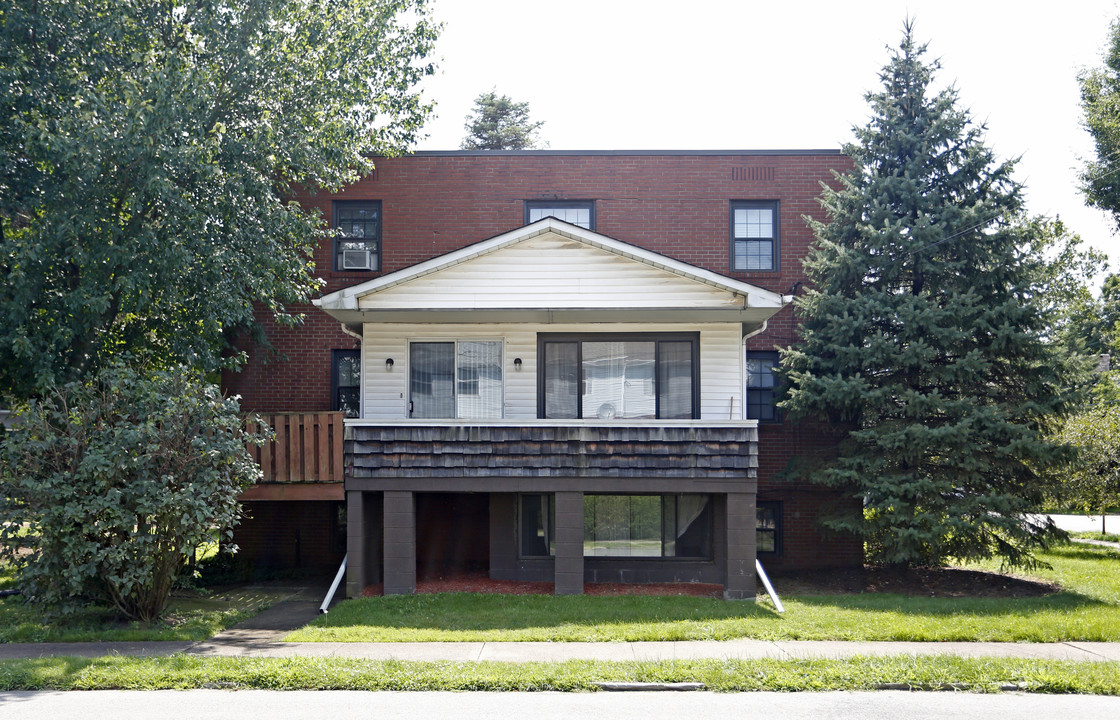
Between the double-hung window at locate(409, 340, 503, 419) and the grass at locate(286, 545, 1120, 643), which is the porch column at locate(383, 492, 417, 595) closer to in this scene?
the grass at locate(286, 545, 1120, 643)

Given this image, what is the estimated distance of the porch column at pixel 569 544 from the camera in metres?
13.9

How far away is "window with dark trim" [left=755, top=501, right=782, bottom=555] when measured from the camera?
1802cm

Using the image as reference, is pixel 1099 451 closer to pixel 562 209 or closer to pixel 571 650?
pixel 562 209

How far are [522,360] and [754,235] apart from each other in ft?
20.8

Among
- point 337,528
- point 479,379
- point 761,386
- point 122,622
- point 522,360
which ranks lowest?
point 122,622

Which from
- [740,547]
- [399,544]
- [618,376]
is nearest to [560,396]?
[618,376]

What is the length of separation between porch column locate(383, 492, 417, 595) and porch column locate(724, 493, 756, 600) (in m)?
4.98

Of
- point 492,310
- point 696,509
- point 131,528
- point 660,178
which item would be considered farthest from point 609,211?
point 131,528

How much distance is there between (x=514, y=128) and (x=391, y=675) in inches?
1466

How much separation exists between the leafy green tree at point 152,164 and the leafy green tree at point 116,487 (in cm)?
124

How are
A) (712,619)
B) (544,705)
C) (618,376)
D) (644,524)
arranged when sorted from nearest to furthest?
1. (544,705)
2. (712,619)
3. (618,376)
4. (644,524)

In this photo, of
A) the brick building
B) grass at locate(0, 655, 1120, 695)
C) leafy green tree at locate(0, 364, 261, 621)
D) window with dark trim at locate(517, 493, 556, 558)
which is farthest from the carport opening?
grass at locate(0, 655, 1120, 695)

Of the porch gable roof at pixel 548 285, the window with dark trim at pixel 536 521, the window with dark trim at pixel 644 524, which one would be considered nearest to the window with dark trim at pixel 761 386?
the window with dark trim at pixel 644 524

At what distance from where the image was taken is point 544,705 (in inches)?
320
